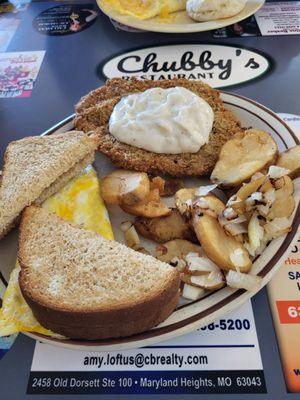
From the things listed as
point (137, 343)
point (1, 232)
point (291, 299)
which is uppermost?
point (1, 232)

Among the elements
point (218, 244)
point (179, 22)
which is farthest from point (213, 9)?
point (218, 244)

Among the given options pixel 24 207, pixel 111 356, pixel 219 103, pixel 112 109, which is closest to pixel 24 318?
pixel 111 356

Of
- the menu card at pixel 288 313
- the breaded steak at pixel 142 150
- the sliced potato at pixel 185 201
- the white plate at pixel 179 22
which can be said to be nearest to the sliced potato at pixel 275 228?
the menu card at pixel 288 313

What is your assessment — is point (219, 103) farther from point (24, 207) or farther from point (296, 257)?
point (24, 207)

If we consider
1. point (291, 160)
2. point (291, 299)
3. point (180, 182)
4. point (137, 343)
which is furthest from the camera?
point (180, 182)

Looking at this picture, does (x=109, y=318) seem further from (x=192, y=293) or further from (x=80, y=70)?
(x=80, y=70)

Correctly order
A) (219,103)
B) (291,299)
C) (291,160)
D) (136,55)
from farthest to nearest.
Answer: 1. (136,55)
2. (219,103)
3. (291,160)
4. (291,299)
